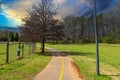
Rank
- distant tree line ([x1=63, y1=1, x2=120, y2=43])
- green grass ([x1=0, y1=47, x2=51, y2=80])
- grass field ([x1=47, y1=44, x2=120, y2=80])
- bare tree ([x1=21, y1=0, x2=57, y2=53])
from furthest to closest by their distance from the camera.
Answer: distant tree line ([x1=63, y1=1, x2=120, y2=43]), bare tree ([x1=21, y1=0, x2=57, y2=53]), grass field ([x1=47, y1=44, x2=120, y2=80]), green grass ([x1=0, y1=47, x2=51, y2=80])

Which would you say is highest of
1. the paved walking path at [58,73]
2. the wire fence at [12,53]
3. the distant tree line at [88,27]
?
the distant tree line at [88,27]

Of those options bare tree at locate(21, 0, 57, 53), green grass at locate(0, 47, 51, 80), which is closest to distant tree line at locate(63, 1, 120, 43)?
bare tree at locate(21, 0, 57, 53)

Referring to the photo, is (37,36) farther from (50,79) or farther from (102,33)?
(102,33)

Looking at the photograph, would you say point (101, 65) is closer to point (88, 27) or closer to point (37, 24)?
point (37, 24)

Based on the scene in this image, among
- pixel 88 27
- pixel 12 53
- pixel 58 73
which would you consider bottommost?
pixel 58 73

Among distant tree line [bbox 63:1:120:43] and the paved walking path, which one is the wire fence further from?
distant tree line [bbox 63:1:120:43]

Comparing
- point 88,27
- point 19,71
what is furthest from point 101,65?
point 88,27

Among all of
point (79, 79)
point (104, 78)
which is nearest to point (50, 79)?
point (79, 79)

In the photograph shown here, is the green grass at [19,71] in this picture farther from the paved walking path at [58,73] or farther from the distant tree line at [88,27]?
the distant tree line at [88,27]

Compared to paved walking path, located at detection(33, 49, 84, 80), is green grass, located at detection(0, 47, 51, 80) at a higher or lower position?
higher

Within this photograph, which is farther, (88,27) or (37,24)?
(88,27)

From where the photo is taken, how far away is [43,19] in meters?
44.8

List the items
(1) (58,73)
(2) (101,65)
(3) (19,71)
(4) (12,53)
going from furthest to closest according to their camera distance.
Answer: (4) (12,53)
(2) (101,65)
(3) (19,71)
(1) (58,73)

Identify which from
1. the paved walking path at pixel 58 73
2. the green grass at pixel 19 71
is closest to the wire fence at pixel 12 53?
the green grass at pixel 19 71
